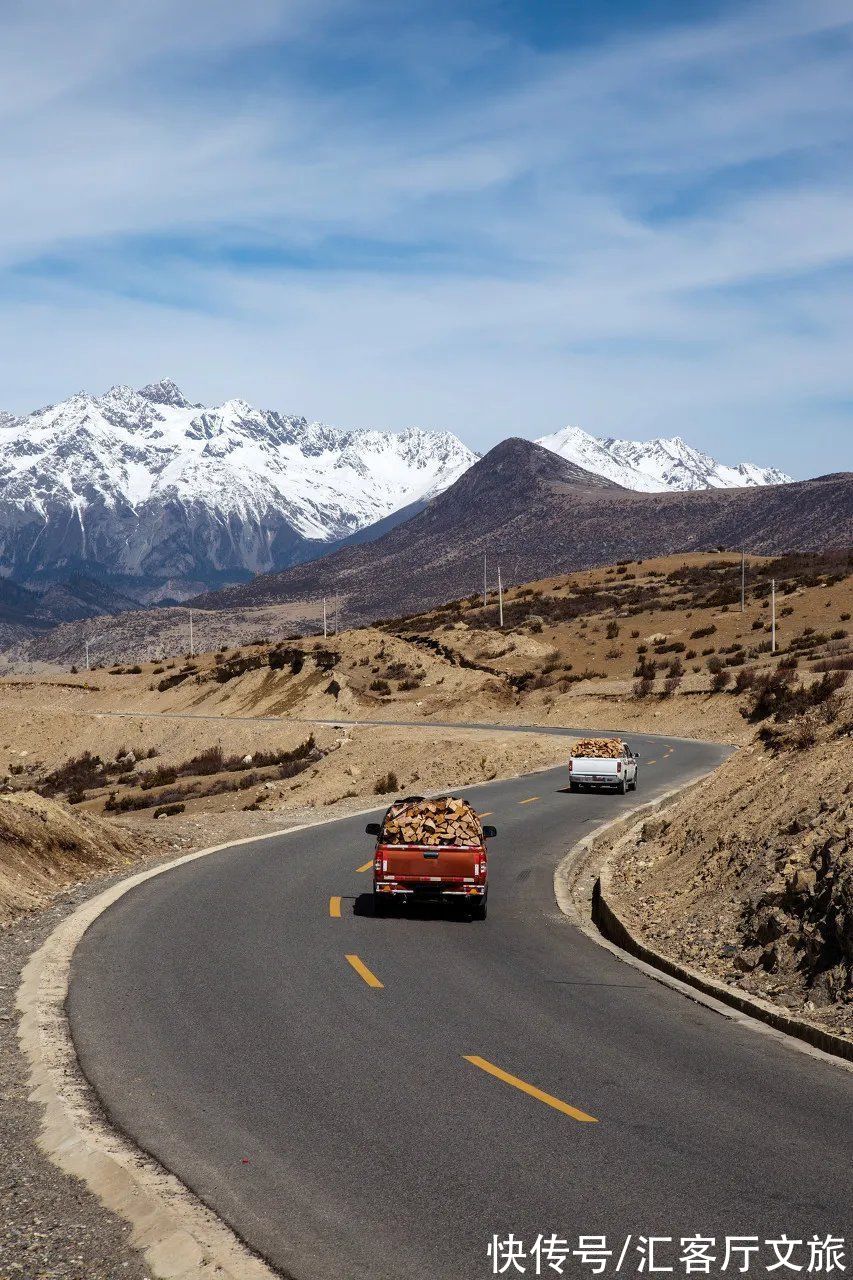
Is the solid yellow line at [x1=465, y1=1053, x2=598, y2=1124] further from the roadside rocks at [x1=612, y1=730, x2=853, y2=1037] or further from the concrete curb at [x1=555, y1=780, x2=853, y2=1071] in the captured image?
the roadside rocks at [x1=612, y1=730, x2=853, y2=1037]

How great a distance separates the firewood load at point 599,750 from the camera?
3666cm

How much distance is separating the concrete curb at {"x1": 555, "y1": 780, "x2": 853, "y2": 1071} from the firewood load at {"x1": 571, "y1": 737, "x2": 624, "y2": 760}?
33.3 ft

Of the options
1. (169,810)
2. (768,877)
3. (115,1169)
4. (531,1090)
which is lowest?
(169,810)

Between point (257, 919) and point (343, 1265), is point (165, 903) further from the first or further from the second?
point (343, 1265)

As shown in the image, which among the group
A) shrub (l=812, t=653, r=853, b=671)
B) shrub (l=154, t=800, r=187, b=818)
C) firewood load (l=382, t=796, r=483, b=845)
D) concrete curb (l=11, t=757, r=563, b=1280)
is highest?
shrub (l=812, t=653, r=853, b=671)

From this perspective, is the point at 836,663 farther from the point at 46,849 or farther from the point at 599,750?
the point at 46,849

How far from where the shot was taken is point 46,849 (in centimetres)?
2114

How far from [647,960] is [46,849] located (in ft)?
36.5

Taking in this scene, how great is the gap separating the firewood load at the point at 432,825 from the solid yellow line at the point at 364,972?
12.0ft

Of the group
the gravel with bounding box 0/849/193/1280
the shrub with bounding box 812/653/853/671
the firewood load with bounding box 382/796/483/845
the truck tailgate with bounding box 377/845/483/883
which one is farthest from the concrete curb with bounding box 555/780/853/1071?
the shrub with bounding box 812/653/853/671

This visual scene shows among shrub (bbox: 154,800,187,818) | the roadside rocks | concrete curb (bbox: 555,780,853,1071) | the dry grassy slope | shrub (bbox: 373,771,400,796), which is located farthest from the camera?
shrub (bbox: 154,800,187,818)

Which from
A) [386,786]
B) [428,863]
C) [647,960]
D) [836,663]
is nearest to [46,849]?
[428,863]

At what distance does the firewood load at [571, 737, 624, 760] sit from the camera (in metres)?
36.7

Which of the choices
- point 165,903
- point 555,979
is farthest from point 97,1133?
point 165,903
